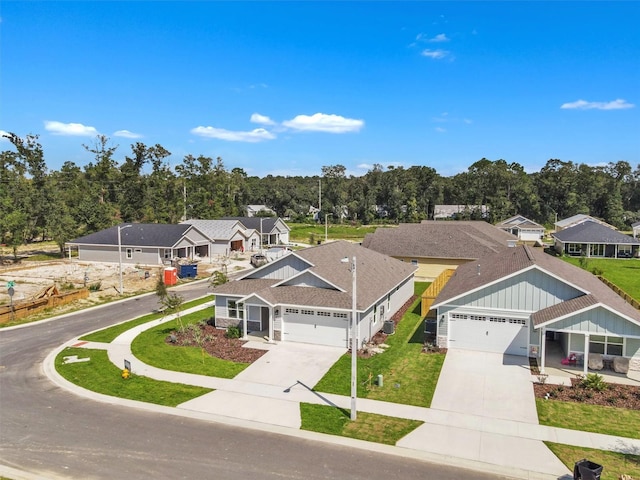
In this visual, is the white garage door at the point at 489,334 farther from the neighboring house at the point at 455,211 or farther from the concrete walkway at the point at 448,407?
the neighboring house at the point at 455,211

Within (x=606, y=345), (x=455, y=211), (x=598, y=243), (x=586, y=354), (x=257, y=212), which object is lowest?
(x=586, y=354)

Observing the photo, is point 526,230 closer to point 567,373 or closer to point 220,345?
point 567,373

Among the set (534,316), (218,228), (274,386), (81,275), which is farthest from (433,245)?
(81,275)

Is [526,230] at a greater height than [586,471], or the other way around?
[526,230]

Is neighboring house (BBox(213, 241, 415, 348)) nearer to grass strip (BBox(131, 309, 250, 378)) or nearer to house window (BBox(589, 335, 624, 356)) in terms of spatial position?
grass strip (BBox(131, 309, 250, 378))

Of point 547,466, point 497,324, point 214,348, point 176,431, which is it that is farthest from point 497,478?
point 214,348

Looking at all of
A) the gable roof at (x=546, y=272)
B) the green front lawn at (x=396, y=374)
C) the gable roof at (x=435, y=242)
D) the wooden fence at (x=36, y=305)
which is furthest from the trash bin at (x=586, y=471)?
the wooden fence at (x=36, y=305)
